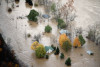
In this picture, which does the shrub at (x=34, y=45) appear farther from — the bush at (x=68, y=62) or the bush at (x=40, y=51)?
the bush at (x=68, y=62)

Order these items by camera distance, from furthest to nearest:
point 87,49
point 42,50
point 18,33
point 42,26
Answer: point 42,26, point 18,33, point 87,49, point 42,50

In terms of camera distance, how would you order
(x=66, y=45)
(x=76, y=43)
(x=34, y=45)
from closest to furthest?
1. (x=34, y=45)
2. (x=66, y=45)
3. (x=76, y=43)

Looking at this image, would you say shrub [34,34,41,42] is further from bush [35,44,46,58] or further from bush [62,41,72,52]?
bush [62,41,72,52]

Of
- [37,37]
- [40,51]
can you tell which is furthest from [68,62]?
[37,37]

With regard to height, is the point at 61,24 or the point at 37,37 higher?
the point at 61,24

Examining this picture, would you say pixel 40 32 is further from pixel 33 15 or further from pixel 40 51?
pixel 40 51

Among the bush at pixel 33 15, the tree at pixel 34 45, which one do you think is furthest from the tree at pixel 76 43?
the bush at pixel 33 15

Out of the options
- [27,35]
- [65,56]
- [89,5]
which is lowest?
[65,56]

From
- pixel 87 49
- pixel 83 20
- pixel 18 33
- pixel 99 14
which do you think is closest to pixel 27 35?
pixel 18 33

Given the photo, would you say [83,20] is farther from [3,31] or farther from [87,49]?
[3,31]
